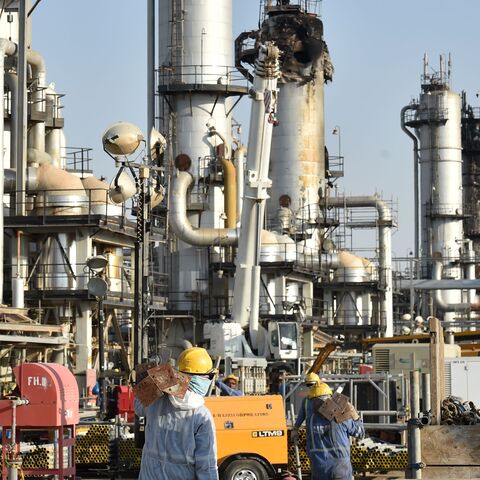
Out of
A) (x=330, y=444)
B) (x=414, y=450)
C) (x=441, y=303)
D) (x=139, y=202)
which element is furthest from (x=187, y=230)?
(x=330, y=444)

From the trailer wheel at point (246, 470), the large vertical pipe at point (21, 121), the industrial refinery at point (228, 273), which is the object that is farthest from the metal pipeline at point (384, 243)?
the trailer wheel at point (246, 470)

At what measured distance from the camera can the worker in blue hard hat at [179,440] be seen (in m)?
9.34

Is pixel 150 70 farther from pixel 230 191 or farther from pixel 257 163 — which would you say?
pixel 257 163

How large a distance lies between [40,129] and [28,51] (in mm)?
2983

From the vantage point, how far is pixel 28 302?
46.4 m

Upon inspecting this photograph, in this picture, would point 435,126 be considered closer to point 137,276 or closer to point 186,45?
point 186,45

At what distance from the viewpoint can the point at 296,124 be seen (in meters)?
74.1

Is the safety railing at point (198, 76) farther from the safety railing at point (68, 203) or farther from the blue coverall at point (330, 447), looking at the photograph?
the blue coverall at point (330, 447)

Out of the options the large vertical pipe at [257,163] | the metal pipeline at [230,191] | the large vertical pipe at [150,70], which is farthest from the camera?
the large vertical pipe at [150,70]

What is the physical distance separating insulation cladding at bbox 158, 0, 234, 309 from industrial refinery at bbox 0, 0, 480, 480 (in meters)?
0.09

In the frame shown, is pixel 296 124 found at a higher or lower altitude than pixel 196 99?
higher

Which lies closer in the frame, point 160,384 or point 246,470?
point 160,384

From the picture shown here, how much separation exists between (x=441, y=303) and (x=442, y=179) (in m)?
7.97

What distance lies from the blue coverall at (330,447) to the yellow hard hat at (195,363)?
14.8 ft
